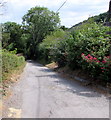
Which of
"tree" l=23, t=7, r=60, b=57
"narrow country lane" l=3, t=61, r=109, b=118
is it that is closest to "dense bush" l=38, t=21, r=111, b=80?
"narrow country lane" l=3, t=61, r=109, b=118

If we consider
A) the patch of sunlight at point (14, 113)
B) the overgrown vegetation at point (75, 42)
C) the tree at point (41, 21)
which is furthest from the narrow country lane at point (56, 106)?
the tree at point (41, 21)

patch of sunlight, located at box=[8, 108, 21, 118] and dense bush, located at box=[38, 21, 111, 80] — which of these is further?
dense bush, located at box=[38, 21, 111, 80]

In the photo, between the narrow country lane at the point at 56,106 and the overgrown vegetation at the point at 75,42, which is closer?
the narrow country lane at the point at 56,106

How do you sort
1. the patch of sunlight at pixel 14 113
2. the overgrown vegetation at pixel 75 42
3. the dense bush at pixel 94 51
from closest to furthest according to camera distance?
the patch of sunlight at pixel 14 113 < the dense bush at pixel 94 51 < the overgrown vegetation at pixel 75 42

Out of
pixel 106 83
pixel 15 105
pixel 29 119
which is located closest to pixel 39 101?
pixel 15 105

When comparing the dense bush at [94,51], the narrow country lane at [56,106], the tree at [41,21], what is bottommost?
the narrow country lane at [56,106]

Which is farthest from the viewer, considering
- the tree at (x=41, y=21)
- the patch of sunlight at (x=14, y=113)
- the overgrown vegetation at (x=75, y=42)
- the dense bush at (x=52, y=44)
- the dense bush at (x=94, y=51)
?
the tree at (x=41, y=21)

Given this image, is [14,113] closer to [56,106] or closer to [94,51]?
[56,106]

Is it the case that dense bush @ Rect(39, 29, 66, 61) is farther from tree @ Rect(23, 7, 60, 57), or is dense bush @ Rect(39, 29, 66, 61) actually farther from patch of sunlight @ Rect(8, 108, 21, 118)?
patch of sunlight @ Rect(8, 108, 21, 118)

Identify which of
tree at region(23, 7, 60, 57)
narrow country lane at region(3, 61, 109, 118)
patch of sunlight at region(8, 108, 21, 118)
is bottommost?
patch of sunlight at region(8, 108, 21, 118)

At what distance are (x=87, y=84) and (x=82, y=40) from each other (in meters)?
3.59

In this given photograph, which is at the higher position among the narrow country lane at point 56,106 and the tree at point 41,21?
the tree at point 41,21

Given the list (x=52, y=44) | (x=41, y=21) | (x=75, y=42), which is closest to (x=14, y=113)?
(x=75, y=42)

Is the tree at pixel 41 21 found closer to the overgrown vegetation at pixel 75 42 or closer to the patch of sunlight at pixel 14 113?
the overgrown vegetation at pixel 75 42
